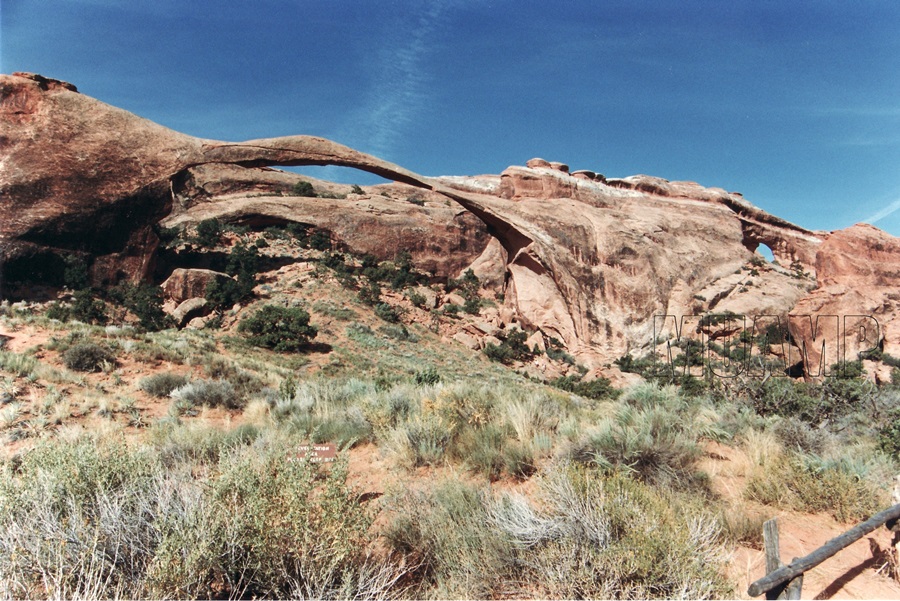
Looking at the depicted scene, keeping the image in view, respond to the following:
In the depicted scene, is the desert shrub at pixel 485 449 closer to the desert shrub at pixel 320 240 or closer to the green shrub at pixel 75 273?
the green shrub at pixel 75 273

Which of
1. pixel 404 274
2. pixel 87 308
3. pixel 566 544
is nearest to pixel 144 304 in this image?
pixel 87 308

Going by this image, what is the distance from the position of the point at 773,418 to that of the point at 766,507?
8.76ft

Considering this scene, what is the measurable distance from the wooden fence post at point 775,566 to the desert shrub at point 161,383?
8.66 m

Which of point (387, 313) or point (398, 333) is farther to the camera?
point (387, 313)

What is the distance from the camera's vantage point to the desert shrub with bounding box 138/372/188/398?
8.31 metres

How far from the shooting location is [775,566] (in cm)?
269

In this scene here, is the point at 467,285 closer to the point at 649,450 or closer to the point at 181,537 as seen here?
the point at 649,450

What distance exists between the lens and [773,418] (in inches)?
245

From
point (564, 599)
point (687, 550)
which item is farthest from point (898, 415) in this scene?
point (564, 599)

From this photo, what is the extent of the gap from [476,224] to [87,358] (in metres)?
28.1

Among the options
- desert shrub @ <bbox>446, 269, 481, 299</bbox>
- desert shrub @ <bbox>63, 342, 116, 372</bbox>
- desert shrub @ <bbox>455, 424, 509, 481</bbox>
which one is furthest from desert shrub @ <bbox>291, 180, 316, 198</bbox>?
desert shrub @ <bbox>455, 424, 509, 481</bbox>

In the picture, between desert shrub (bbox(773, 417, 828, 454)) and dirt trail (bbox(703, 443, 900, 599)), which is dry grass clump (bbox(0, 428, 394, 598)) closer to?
dirt trail (bbox(703, 443, 900, 599))

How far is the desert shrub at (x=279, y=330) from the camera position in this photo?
1664cm

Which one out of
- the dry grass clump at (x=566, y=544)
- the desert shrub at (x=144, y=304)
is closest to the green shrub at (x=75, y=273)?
the desert shrub at (x=144, y=304)
